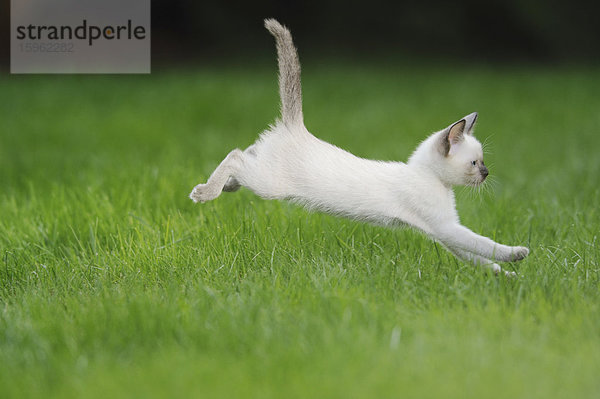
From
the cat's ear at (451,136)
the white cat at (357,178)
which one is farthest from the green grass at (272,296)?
the cat's ear at (451,136)

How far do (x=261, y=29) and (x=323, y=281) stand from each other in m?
12.5

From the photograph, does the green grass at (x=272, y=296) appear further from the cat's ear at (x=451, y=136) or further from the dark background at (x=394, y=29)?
the dark background at (x=394, y=29)

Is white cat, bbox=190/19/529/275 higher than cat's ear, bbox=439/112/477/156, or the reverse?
cat's ear, bbox=439/112/477/156

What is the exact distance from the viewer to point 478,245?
2930 millimetres

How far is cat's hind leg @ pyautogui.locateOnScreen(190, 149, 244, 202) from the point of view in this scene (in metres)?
2.98

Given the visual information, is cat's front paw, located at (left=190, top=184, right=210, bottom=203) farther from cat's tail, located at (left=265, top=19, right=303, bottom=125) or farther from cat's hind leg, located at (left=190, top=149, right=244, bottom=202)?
cat's tail, located at (left=265, top=19, right=303, bottom=125)

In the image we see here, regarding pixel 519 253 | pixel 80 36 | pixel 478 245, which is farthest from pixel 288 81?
pixel 80 36

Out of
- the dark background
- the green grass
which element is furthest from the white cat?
the dark background

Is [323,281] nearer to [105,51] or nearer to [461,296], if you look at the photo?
[461,296]

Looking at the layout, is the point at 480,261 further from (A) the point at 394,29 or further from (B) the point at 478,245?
(A) the point at 394,29

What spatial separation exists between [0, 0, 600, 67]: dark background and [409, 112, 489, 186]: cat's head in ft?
38.8

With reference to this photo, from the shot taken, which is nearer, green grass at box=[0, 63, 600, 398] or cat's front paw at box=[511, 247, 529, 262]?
green grass at box=[0, 63, 600, 398]

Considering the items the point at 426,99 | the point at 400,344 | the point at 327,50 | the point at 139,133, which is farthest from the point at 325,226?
the point at 327,50

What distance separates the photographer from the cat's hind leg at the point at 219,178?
9.77ft
